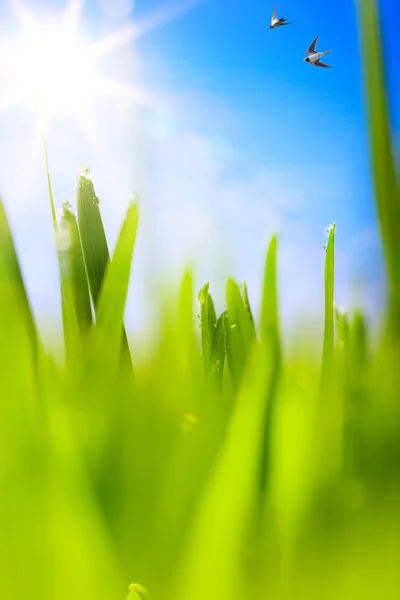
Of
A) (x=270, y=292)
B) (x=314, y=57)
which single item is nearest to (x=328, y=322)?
(x=270, y=292)

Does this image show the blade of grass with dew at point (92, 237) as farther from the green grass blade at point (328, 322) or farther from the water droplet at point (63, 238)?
the green grass blade at point (328, 322)

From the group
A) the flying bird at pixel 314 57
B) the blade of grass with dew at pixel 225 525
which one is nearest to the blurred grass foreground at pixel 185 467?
the blade of grass with dew at pixel 225 525

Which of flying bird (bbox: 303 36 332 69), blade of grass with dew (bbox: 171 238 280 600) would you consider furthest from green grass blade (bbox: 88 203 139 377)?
flying bird (bbox: 303 36 332 69)

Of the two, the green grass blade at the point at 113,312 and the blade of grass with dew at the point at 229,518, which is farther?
the green grass blade at the point at 113,312

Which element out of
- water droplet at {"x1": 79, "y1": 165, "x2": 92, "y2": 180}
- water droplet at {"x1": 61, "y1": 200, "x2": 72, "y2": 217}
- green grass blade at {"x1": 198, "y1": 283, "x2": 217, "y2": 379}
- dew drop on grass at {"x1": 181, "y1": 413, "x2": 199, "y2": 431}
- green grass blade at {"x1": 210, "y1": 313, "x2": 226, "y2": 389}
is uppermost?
water droplet at {"x1": 79, "y1": 165, "x2": 92, "y2": 180}

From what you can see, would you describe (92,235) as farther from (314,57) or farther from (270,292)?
(314,57)

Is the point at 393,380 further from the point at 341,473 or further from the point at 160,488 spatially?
the point at 160,488

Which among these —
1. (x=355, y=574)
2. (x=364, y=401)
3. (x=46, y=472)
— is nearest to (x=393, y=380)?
(x=364, y=401)

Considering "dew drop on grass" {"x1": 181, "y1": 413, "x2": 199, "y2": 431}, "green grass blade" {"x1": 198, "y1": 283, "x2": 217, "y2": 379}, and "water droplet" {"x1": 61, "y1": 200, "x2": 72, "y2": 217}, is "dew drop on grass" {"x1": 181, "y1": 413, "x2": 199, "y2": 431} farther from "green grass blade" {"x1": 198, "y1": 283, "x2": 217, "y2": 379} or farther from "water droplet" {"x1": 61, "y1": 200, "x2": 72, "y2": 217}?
"water droplet" {"x1": 61, "y1": 200, "x2": 72, "y2": 217}
